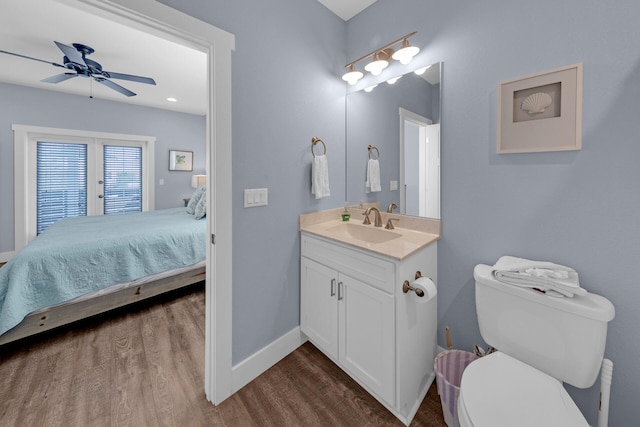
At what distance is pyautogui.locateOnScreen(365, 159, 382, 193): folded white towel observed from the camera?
76.7 inches

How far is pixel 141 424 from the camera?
4.25 ft

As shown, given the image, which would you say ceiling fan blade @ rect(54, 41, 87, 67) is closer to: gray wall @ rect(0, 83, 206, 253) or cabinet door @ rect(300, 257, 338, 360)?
gray wall @ rect(0, 83, 206, 253)

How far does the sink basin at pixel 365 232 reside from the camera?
1.70 metres

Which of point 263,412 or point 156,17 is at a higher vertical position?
point 156,17

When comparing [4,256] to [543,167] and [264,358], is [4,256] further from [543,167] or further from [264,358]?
[543,167]

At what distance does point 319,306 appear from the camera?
169 cm

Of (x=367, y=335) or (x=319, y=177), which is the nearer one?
(x=367, y=335)

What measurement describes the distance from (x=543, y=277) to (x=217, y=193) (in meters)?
1.53

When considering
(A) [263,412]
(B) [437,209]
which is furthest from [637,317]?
(A) [263,412]

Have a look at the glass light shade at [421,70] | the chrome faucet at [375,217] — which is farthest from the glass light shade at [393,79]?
the chrome faucet at [375,217]

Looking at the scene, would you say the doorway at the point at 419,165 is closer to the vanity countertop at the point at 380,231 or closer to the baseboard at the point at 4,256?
the vanity countertop at the point at 380,231

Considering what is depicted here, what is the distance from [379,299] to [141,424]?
136cm

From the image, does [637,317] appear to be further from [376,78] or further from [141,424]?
[141,424]

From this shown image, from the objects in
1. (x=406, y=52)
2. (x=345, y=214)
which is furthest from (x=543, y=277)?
(x=406, y=52)
